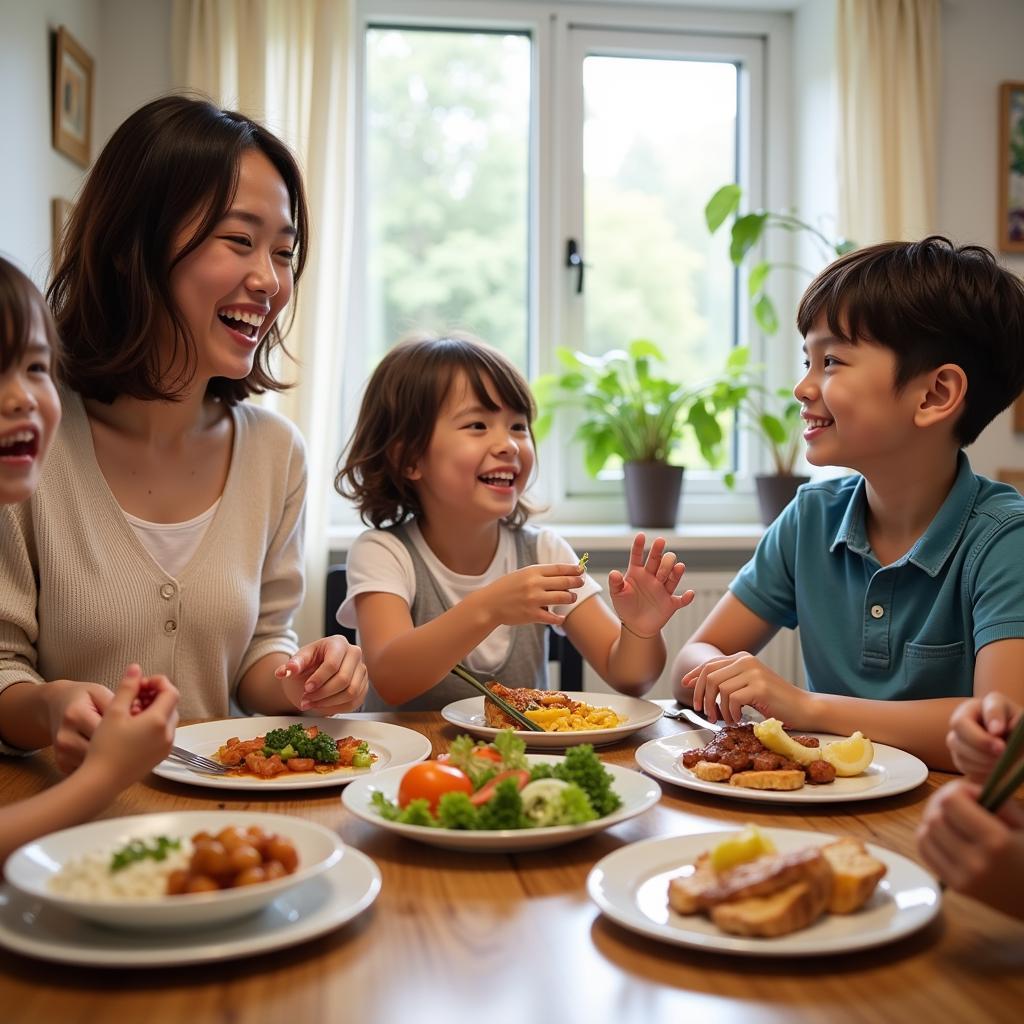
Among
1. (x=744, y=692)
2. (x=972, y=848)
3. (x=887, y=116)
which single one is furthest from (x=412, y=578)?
(x=887, y=116)

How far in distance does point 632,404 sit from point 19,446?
267 cm

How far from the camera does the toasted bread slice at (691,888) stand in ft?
2.85

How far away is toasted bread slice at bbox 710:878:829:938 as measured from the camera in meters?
0.82

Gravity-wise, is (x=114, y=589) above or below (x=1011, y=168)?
below

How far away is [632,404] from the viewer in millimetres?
3646

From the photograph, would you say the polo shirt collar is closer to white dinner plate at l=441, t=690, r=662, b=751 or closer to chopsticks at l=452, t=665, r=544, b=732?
white dinner plate at l=441, t=690, r=662, b=751

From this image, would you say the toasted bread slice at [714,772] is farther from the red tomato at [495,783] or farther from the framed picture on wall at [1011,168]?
the framed picture on wall at [1011,168]

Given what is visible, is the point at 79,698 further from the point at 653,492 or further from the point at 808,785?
the point at 653,492

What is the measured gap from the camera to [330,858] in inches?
34.3

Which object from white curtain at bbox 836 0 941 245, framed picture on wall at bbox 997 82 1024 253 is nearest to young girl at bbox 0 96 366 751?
white curtain at bbox 836 0 941 245

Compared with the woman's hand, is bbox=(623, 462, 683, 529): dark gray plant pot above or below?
above

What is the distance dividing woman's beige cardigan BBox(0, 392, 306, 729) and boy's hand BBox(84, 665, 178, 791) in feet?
1.81

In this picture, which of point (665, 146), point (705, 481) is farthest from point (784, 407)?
point (665, 146)

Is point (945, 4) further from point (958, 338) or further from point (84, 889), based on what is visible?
point (84, 889)
